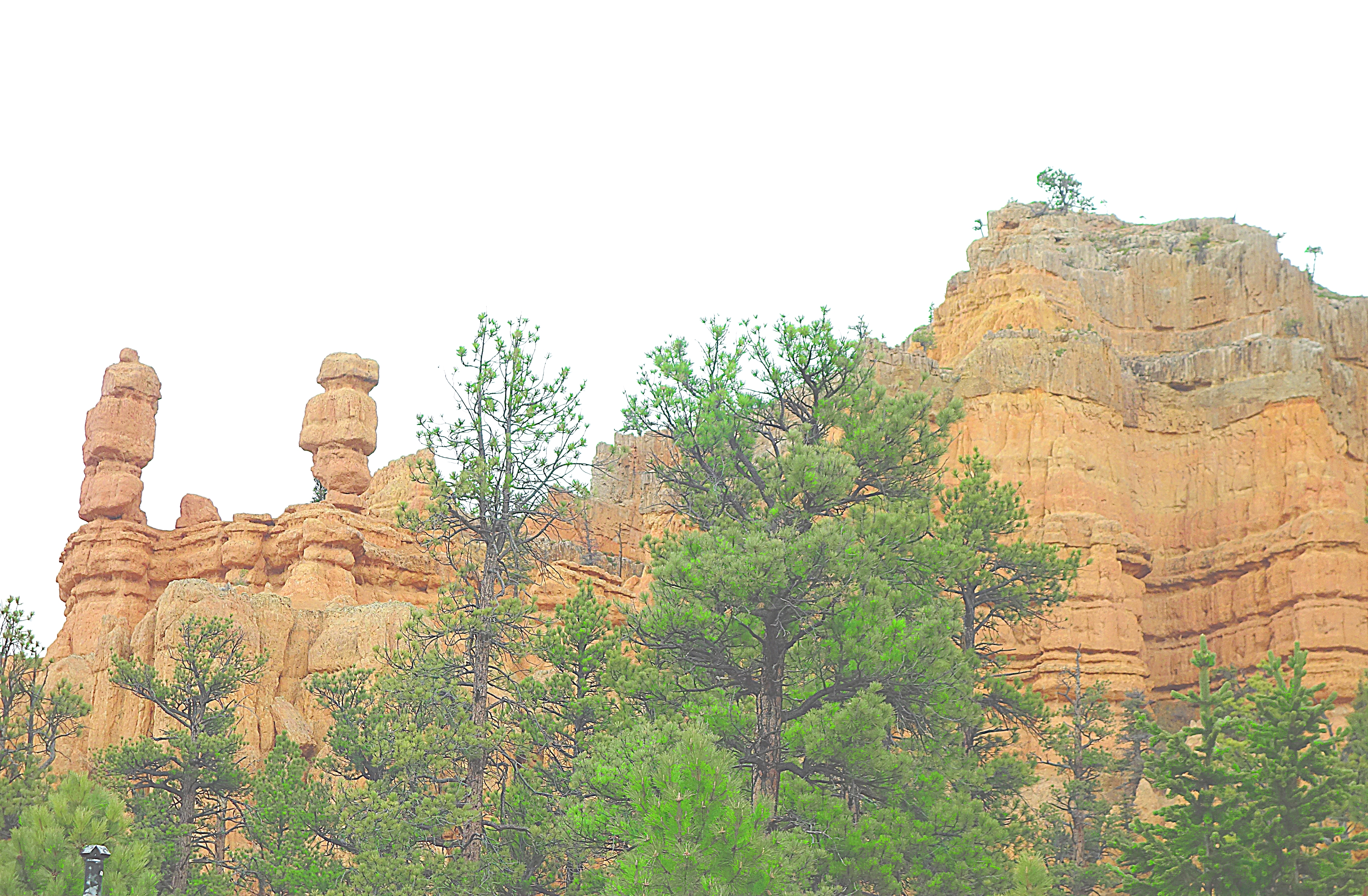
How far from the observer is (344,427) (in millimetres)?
55594

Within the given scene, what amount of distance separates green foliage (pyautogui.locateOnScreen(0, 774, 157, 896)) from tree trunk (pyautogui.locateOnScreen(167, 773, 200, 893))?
8.71 meters

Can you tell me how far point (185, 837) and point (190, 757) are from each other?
193 centimetres

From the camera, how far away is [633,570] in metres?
66.1

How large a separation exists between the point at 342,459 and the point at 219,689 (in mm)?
23005

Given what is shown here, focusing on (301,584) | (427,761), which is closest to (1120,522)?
(301,584)

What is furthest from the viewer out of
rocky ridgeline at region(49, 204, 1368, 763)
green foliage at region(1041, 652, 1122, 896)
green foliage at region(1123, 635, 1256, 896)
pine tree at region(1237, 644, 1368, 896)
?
rocky ridgeline at region(49, 204, 1368, 763)

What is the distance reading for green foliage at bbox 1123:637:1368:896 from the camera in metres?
21.0

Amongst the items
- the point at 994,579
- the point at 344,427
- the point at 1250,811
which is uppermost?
the point at 344,427

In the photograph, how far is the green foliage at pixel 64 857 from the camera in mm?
20109

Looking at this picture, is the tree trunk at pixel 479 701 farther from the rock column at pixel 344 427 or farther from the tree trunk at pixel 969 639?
the rock column at pixel 344 427

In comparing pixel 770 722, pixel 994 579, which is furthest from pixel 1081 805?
pixel 770 722

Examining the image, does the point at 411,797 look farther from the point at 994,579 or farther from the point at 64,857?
the point at 994,579

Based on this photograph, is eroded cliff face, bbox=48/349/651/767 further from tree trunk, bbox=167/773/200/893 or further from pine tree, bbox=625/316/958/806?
pine tree, bbox=625/316/958/806

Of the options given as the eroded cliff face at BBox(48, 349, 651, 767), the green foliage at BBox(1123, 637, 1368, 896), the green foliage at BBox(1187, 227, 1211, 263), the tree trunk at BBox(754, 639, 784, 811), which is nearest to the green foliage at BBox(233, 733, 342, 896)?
the eroded cliff face at BBox(48, 349, 651, 767)
